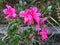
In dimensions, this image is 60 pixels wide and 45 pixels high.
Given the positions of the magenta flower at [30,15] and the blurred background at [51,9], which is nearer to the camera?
the magenta flower at [30,15]

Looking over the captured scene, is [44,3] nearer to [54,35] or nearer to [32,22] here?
[54,35]

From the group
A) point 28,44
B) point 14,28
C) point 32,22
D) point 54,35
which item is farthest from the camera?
point 54,35

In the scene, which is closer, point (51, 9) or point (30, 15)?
A: point (30, 15)

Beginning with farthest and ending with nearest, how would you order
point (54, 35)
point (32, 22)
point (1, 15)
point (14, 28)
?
point (1, 15)
point (54, 35)
point (14, 28)
point (32, 22)

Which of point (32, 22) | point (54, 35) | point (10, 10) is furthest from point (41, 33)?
point (54, 35)

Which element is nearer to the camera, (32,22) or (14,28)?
(32,22)

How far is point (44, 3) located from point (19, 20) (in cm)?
98

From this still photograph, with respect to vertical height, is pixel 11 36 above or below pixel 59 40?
above

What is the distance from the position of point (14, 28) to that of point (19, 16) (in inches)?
5.8

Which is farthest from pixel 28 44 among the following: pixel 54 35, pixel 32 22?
pixel 32 22

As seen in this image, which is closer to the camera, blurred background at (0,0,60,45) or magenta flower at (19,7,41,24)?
magenta flower at (19,7,41,24)

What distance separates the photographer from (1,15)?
117 inches

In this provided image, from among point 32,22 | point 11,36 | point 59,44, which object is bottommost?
point 59,44

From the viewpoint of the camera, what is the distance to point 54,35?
108 inches
